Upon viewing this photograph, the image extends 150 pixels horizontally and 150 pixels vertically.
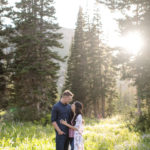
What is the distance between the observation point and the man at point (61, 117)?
5.38m

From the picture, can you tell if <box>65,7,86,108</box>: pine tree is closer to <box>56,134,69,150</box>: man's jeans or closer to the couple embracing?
the couple embracing

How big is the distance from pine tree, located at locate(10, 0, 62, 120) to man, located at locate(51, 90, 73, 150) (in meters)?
14.0

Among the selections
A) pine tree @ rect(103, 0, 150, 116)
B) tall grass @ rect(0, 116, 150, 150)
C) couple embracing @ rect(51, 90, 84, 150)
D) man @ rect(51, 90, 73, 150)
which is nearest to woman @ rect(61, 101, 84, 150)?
couple embracing @ rect(51, 90, 84, 150)

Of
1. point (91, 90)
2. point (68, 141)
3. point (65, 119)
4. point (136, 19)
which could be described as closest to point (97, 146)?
point (68, 141)

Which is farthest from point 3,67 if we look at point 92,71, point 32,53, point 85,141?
point 92,71

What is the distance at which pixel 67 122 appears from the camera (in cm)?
570

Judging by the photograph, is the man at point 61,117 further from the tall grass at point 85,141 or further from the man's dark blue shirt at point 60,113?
the tall grass at point 85,141

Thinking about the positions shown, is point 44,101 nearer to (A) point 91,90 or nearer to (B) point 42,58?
(B) point 42,58

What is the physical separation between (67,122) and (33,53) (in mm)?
15673

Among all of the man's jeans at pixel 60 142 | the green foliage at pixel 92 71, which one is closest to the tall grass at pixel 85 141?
the man's jeans at pixel 60 142

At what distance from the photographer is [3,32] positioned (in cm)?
1927

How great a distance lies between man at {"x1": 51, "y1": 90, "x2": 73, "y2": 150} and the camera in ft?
17.6

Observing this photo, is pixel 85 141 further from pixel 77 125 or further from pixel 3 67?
pixel 3 67

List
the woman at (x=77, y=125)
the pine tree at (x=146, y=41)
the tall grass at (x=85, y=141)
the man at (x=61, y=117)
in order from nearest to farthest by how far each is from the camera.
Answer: the man at (x=61, y=117) < the woman at (x=77, y=125) < the tall grass at (x=85, y=141) < the pine tree at (x=146, y=41)
